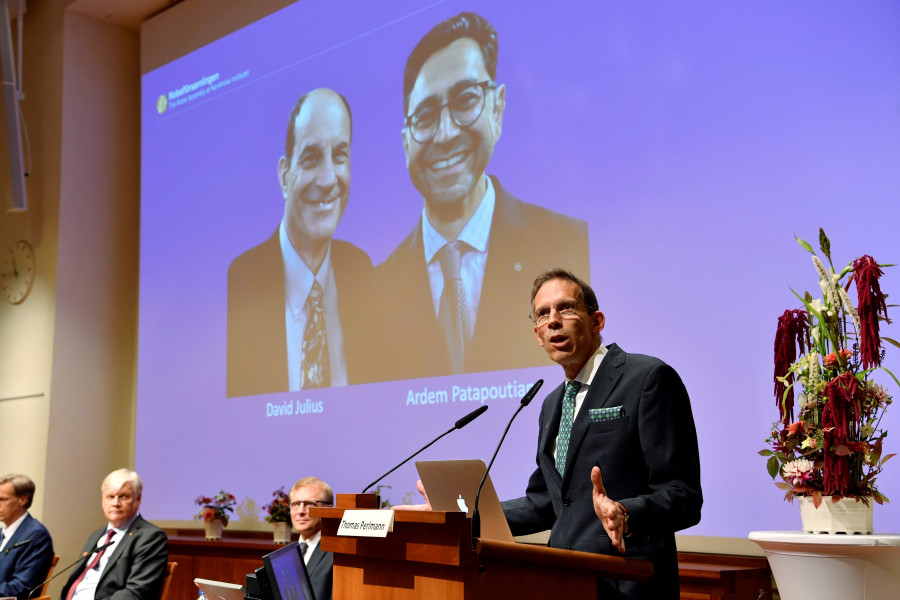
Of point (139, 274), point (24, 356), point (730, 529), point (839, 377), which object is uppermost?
point (139, 274)

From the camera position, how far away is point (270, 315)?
5.91 metres

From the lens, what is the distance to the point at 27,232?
23.9ft

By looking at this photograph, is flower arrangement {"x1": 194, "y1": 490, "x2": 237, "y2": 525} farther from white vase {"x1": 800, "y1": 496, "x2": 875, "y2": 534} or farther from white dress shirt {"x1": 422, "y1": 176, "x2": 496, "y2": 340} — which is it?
white vase {"x1": 800, "y1": 496, "x2": 875, "y2": 534}

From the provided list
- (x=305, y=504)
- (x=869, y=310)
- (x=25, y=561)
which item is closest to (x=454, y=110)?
(x=305, y=504)

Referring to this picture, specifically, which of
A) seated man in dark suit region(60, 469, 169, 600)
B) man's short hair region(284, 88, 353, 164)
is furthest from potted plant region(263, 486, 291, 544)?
man's short hair region(284, 88, 353, 164)

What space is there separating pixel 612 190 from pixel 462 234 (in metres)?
0.94

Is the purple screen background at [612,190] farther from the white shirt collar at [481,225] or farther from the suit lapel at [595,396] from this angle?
the suit lapel at [595,396]

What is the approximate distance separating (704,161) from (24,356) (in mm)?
5535

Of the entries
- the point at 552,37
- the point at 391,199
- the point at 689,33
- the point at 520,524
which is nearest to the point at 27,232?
the point at 391,199

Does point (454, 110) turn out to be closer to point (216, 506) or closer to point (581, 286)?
point (581, 286)

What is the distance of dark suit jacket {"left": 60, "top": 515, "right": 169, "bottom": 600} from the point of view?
4227 mm

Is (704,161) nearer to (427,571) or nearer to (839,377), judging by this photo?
(839,377)

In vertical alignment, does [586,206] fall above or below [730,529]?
above

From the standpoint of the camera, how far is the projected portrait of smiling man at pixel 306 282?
17.8ft
